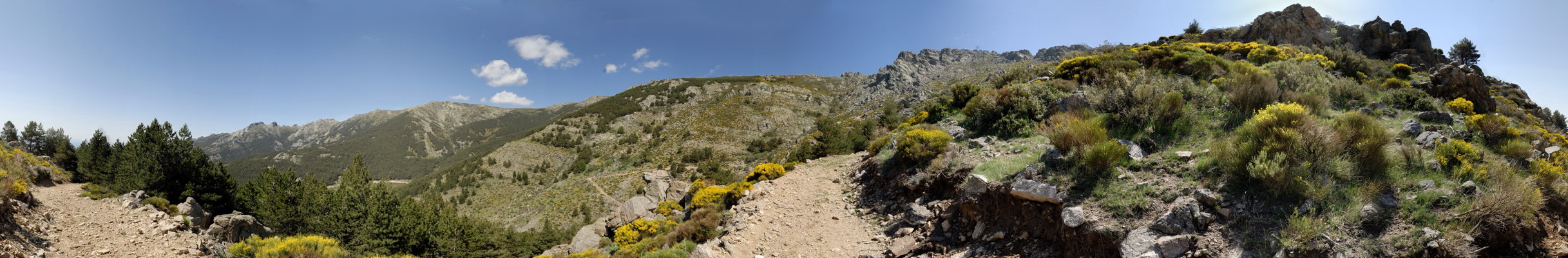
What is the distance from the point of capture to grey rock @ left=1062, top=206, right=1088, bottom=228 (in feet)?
19.2

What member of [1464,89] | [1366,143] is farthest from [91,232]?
[1464,89]

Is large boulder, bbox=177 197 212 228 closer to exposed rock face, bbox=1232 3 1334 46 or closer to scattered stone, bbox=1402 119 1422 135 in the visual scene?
scattered stone, bbox=1402 119 1422 135

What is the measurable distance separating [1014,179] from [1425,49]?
26007mm

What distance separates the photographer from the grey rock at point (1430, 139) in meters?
6.34

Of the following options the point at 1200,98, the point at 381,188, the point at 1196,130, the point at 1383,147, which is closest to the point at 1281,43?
the point at 1200,98

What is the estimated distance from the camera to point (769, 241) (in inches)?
373

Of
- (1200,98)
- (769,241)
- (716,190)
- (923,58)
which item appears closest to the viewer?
(769,241)

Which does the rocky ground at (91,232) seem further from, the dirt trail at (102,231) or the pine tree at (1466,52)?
the pine tree at (1466,52)

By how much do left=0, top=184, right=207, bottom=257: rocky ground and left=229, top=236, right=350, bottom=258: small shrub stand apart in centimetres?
428

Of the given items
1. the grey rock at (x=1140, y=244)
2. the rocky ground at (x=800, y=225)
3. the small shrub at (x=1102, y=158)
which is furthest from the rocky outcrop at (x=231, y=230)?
the small shrub at (x=1102, y=158)

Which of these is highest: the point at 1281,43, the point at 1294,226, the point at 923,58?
the point at 923,58

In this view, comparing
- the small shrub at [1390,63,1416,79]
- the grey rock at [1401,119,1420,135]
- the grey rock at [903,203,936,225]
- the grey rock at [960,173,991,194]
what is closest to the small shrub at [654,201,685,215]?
the grey rock at [903,203,936,225]

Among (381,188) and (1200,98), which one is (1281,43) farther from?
(381,188)

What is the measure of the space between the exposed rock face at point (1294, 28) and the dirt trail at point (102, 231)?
4152 centimetres
